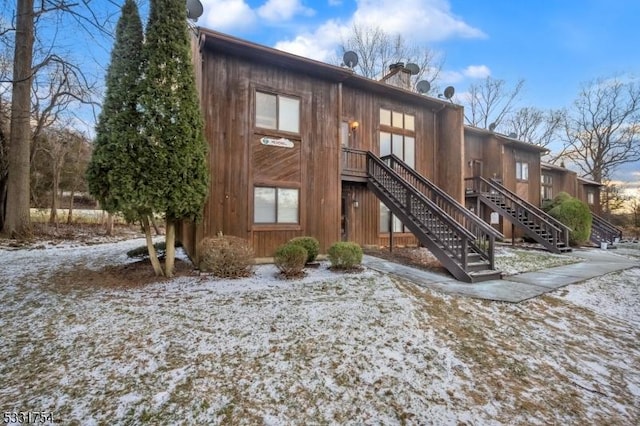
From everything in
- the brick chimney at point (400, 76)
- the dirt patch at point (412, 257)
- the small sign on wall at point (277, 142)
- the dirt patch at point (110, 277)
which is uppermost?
the brick chimney at point (400, 76)

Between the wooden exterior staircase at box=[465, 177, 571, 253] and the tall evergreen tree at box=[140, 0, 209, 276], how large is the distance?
12.8 m

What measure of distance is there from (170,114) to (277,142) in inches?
119

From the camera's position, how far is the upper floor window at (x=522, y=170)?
17.4 m

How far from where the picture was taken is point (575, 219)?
1484cm

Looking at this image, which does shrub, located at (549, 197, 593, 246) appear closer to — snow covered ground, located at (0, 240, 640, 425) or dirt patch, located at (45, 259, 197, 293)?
snow covered ground, located at (0, 240, 640, 425)

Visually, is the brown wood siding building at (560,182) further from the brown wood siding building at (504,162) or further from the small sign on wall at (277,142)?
the small sign on wall at (277,142)

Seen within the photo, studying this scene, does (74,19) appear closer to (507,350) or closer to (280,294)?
(280,294)

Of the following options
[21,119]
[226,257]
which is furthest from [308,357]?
[21,119]

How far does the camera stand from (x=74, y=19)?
279 inches

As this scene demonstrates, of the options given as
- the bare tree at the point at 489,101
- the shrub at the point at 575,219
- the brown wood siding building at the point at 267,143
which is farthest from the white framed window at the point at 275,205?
the bare tree at the point at 489,101

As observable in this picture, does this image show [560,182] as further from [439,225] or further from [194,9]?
[194,9]

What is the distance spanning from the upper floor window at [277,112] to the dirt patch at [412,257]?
470 centimetres

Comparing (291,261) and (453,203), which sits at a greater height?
(453,203)

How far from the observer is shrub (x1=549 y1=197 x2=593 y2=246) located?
14789mm
